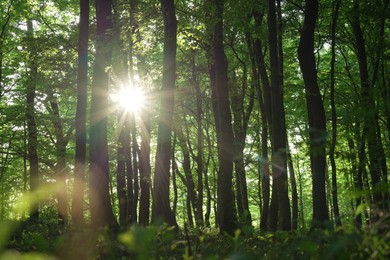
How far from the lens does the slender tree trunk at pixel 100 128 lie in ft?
35.9

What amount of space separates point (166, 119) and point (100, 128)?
7.65ft

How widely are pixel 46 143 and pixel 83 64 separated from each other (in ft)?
31.9

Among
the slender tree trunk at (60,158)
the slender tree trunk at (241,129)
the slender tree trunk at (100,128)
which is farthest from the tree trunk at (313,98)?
the slender tree trunk at (60,158)

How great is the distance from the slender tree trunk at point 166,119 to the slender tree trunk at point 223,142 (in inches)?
73.1

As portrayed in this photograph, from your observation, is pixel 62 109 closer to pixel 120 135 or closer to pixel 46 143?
pixel 46 143

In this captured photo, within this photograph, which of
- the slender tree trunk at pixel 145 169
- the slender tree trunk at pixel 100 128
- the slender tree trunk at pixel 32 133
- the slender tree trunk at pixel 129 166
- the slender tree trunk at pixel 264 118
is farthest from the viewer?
the slender tree trunk at pixel 32 133

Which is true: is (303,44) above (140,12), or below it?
below

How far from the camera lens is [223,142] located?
1254 centimetres

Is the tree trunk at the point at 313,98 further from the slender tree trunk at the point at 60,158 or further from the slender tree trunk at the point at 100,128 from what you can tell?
the slender tree trunk at the point at 60,158

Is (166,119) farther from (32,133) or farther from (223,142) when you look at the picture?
(32,133)

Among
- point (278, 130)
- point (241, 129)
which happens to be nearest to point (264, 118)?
point (241, 129)

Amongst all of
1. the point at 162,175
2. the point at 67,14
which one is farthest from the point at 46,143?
the point at 162,175

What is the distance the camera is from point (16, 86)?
24.9 metres

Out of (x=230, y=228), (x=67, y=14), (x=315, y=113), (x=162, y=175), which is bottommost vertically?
(x=230, y=228)
